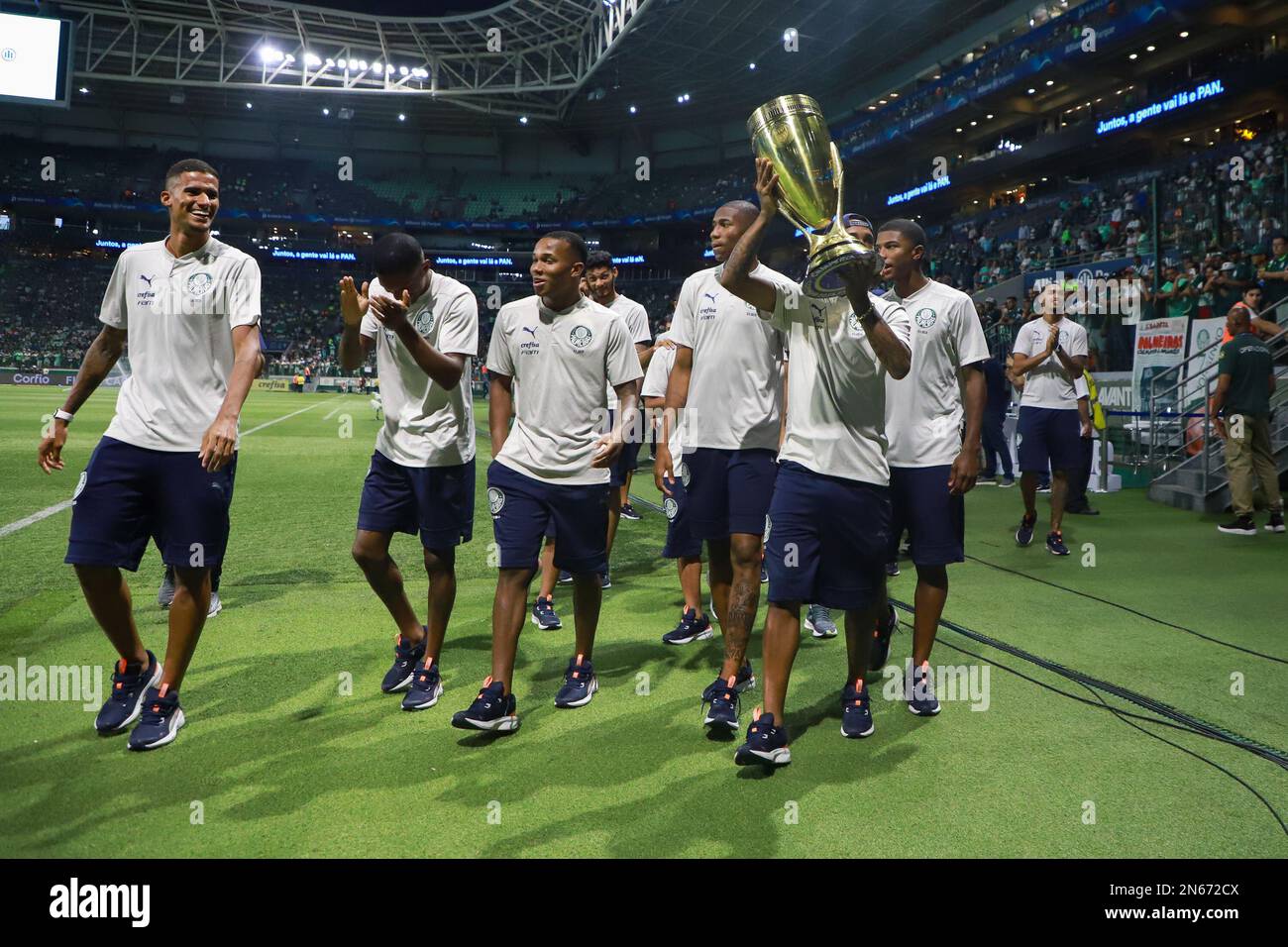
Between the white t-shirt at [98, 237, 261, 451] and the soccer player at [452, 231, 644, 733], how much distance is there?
42.0 inches

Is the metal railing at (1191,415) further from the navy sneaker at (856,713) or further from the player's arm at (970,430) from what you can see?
the navy sneaker at (856,713)

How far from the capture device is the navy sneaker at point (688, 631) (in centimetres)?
484

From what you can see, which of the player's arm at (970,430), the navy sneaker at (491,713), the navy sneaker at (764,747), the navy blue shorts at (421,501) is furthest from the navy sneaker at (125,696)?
the player's arm at (970,430)

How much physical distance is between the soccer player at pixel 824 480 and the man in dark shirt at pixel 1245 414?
275 inches

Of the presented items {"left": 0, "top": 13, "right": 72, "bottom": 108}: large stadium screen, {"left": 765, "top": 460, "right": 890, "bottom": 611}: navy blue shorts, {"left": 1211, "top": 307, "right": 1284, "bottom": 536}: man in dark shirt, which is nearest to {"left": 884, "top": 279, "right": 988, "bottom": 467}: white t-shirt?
{"left": 765, "top": 460, "right": 890, "bottom": 611}: navy blue shorts

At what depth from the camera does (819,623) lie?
507 cm

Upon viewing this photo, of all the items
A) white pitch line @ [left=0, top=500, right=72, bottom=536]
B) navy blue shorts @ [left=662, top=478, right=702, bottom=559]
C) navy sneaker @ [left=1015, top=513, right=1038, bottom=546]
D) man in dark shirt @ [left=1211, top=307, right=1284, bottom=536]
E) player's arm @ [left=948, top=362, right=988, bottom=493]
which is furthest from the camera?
man in dark shirt @ [left=1211, top=307, right=1284, bottom=536]

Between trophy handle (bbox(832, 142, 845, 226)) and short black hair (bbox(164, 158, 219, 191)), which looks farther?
short black hair (bbox(164, 158, 219, 191))

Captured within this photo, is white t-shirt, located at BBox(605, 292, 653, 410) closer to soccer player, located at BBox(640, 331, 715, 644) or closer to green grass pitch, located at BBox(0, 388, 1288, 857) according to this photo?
soccer player, located at BBox(640, 331, 715, 644)

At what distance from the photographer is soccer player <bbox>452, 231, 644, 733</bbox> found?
3.64 metres

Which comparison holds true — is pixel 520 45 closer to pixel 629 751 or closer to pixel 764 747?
pixel 629 751

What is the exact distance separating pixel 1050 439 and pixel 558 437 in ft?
17.8

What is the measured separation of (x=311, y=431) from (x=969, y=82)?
76.8 ft

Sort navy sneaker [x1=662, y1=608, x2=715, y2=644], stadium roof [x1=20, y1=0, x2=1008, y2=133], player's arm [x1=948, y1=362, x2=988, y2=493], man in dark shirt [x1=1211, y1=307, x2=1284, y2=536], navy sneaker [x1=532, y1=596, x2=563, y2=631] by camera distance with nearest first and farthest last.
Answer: player's arm [x1=948, y1=362, x2=988, y2=493] → navy sneaker [x1=662, y1=608, x2=715, y2=644] → navy sneaker [x1=532, y1=596, x2=563, y2=631] → man in dark shirt [x1=1211, y1=307, x2=1284, y2=536] → stadium roof [x1=20, y1=0, x2=1008, y2=133]
